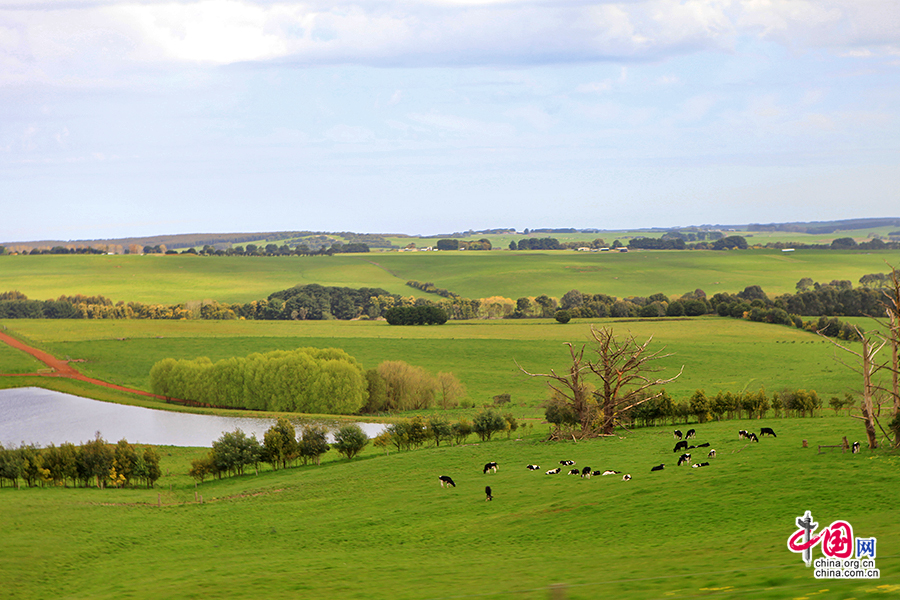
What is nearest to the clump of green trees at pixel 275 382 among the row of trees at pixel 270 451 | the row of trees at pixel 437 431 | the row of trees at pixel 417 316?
the row of trees at pixel 437 431

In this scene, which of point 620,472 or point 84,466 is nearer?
point 620,472

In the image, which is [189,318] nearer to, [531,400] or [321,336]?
[321,336]

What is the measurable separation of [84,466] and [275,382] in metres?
39.9

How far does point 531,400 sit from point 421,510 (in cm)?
5147

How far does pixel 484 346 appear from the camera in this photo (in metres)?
110

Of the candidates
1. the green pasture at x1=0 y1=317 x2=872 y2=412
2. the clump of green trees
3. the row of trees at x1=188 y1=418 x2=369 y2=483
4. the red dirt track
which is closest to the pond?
the clump of green trees

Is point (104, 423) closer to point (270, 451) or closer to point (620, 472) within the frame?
point (270, 451)

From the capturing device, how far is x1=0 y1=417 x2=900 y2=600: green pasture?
19.2 metres

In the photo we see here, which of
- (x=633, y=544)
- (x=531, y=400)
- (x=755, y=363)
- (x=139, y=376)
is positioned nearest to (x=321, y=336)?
(x=139, y=376)

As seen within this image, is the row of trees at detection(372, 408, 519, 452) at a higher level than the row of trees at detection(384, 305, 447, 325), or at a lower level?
lower

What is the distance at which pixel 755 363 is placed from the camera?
9425 cm

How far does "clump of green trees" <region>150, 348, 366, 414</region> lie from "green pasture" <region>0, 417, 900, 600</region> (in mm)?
40203

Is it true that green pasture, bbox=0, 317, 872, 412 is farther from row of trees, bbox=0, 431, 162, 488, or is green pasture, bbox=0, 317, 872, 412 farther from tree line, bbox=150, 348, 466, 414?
row of trees, bbox=0, 431, 162, 488

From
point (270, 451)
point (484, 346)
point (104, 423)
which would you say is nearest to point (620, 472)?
point (270, 451)
